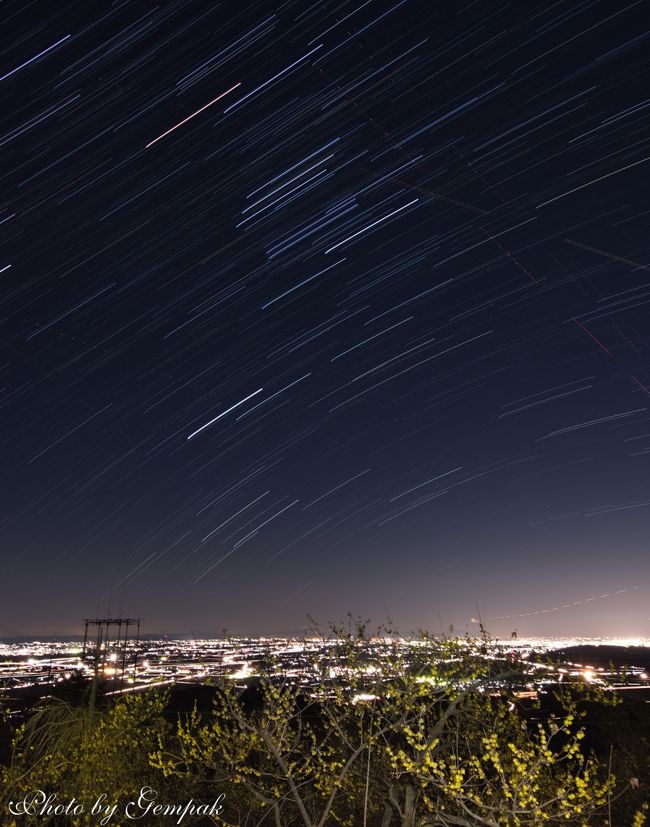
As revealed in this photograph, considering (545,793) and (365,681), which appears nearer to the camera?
(365,681)

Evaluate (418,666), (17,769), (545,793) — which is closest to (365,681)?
(418,666)

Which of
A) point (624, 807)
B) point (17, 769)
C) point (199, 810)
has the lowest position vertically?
point (624, 807)

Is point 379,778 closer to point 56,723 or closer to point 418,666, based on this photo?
point 418,666

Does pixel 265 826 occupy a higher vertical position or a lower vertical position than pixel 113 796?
lower

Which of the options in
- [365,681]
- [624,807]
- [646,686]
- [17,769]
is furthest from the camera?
[646,686]

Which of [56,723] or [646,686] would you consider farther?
[646,686]

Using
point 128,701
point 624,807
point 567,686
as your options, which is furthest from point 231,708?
point 624,807

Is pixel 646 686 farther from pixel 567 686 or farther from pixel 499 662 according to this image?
pixel 499 662

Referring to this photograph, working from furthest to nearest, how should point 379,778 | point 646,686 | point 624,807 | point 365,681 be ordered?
point 646,686 < point 624,807 < point 379,778 < point 365,681

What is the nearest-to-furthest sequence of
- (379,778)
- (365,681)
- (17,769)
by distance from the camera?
(17,769)
(365,681)
(379,778)
